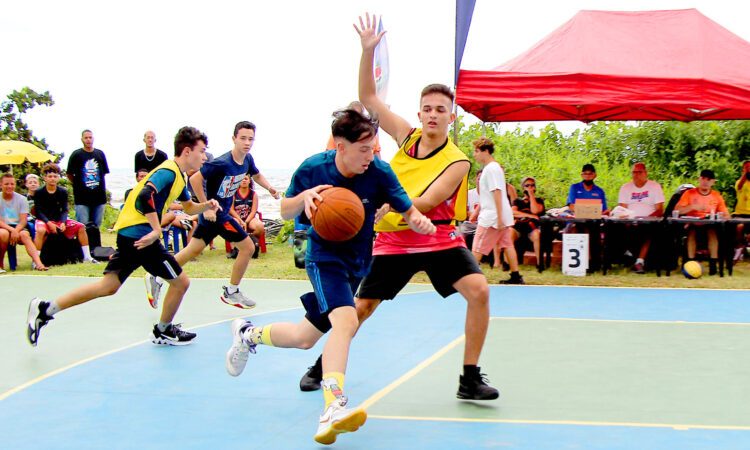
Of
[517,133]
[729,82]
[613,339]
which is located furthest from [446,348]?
[517,133]

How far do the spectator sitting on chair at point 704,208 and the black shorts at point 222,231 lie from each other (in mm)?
6940

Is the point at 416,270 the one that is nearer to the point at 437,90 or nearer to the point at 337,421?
the point at 437,90

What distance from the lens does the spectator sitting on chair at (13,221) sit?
12578 mm

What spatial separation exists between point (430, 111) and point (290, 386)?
6.72 ft

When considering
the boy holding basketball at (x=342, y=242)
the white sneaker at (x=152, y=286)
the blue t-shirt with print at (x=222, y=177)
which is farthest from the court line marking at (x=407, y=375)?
the white sneaker at (x=152, y=286)

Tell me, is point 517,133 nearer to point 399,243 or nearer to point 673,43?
point 673,43

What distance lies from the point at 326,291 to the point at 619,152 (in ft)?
45.9

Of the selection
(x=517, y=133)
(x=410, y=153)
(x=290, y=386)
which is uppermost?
(x=517, y=133)

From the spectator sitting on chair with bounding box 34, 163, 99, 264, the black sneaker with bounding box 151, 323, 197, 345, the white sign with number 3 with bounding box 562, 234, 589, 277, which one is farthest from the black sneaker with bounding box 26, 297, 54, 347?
the white sign with number 3 with bounding box 562, 234, 589, 277

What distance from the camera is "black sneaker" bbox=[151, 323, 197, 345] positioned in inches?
262

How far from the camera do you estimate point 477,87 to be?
11609 millimetres

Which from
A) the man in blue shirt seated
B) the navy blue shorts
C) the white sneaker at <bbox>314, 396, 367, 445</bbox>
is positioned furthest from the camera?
the man in blue shirt seated

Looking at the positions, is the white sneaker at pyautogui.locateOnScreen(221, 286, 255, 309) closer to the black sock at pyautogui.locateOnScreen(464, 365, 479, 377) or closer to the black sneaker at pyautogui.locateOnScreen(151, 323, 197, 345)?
the black sneaker at pyautogui.locateOnScreen(151, 323, 197, 345)

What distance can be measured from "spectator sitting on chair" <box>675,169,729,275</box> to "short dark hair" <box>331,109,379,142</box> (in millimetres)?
8808
